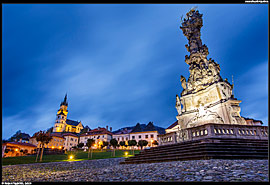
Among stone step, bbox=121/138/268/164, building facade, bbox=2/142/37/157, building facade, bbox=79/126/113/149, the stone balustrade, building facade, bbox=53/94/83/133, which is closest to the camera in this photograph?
stone step, bbox=121/138/268/164

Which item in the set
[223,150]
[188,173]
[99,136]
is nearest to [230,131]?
[223,150]

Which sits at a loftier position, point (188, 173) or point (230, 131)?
point (230, 131)

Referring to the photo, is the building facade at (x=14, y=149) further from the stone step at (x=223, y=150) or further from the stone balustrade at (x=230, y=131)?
the stone balustrade at (x=230, y=131)

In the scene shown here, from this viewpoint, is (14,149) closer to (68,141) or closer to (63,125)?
(68,141)

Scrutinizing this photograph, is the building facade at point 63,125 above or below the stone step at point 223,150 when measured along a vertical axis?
above

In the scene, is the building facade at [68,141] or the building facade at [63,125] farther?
the building facade at [63,125]

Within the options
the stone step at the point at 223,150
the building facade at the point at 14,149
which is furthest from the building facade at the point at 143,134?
the stone step at the point at 223,150

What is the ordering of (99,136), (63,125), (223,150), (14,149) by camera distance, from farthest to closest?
(63,125) < (99,136) < (14,149) < (223,150)

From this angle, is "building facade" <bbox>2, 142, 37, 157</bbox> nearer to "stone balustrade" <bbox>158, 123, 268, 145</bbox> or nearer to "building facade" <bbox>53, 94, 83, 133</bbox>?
"stone balustrade" <bbox>158, 123, 268, 145</bbox>

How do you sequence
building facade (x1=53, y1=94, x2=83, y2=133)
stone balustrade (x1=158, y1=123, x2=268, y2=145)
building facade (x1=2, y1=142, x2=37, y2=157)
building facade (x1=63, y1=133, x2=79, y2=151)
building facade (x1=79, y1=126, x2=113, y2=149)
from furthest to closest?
building facade (x1=53, y1=94, x2=83, y2=133) < building facade (x1=63, y1=133, x2=79, y2=151) < building facade (x1=79, y1=126, x2=113, y2=149) < building facade (x1=2, y1=142, x2=37, y2=157) < stone balustrade (x1=158, y1=123, x2=268, y2=145)

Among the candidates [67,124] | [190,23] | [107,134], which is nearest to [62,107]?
[67,124]

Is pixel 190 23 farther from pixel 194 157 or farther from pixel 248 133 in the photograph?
pixel 194 157

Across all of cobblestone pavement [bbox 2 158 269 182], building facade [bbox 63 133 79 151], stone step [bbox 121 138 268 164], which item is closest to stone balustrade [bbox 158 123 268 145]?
stone step [bbox 121 138 268 164]

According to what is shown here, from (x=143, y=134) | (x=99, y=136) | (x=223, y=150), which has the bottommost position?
(x=223, y=150)
